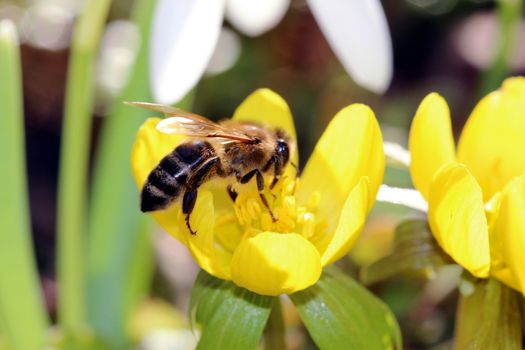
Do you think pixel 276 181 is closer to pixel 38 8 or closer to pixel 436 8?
pixel 436 8

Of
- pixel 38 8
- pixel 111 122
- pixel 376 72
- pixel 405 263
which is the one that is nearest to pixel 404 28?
pixel 38 8

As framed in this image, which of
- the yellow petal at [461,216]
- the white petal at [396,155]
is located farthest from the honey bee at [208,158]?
the yellow petal at [461,216]

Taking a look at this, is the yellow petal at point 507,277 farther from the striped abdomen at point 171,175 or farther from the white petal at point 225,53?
the white petal at point 225,53

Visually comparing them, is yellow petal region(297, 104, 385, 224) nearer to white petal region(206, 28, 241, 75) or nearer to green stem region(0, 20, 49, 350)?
green stem region(0, 20, 49, 350)

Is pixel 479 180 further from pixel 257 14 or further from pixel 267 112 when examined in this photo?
pixel 257 14

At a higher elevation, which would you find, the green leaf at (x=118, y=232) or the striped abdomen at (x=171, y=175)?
the striped abdomen at (x=171, y=175)

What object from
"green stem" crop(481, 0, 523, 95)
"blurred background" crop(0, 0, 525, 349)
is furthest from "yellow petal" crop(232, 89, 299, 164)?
"blurred background" crop(0, 0, 525, 349)
